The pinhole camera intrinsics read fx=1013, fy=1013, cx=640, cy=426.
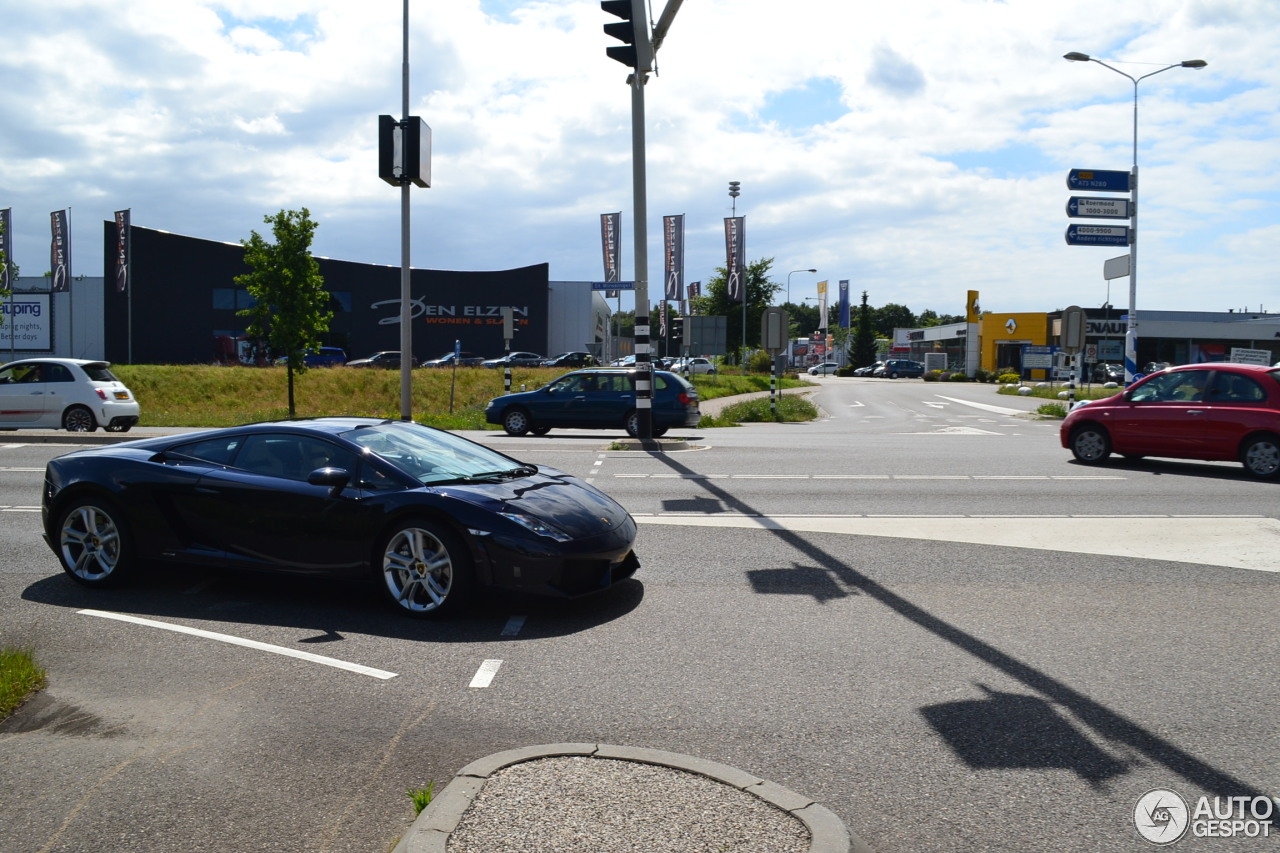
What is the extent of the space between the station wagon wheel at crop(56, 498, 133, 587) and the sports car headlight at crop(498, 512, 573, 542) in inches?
113

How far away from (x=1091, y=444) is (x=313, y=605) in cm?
1247

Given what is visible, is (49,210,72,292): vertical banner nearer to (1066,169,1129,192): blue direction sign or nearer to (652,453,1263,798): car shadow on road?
(1066,169,1129,192): blue direction sign

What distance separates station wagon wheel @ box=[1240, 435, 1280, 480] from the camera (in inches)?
527

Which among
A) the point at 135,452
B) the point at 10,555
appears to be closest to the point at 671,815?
the point at 135,452

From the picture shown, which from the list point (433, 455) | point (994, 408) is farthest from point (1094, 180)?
point (433, 455)

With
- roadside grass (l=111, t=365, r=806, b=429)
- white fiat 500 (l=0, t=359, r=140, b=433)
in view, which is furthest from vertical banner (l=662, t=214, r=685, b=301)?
white fiat 500 (l=0, t=359, r=140, b=433)

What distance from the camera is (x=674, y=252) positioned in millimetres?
58219

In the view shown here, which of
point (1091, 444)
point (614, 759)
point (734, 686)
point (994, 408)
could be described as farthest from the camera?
point (994, 408)

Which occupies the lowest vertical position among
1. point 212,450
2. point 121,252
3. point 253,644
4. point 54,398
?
point 253,644

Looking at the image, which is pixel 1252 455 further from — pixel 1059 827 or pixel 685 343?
pixel 685 343

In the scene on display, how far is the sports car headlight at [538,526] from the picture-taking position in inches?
245

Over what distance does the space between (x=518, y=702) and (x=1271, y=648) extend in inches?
168

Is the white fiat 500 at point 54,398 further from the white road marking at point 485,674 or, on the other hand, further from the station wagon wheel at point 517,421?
the white road marking at point 485,674

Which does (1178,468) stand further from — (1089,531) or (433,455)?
(433,455)
